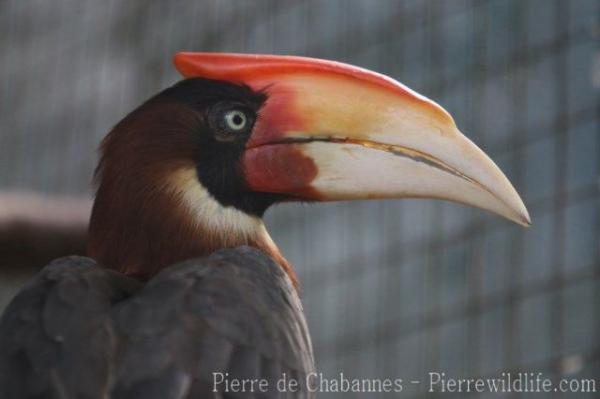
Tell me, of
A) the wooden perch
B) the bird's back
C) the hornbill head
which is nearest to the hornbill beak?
the hornbill head

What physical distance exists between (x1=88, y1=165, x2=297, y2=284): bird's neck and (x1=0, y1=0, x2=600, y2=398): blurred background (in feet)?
2.52

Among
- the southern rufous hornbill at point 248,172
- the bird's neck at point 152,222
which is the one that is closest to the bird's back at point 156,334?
the southern rufous hornbill at point 248,172

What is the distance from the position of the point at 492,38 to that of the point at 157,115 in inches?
57.0

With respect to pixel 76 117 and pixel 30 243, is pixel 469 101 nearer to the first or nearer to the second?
pixel 30 243

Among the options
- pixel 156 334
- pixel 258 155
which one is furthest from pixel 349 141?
pixel 156 334

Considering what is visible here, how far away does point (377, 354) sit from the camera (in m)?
3.46

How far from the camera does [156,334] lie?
1.66m

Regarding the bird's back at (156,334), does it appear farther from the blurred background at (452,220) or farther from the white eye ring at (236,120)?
the blurred background at (452,220)

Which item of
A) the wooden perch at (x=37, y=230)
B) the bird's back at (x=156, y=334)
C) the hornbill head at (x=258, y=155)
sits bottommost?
the bird's back at (x=156, y=334)

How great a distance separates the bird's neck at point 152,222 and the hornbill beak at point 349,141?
9 cm

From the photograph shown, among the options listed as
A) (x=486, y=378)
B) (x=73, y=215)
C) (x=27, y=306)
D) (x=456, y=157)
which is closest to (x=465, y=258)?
(x=486, y=378)

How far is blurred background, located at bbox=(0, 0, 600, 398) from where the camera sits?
118 inches

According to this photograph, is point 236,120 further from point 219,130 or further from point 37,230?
point 37,230

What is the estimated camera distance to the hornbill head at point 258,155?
6.54 ft
